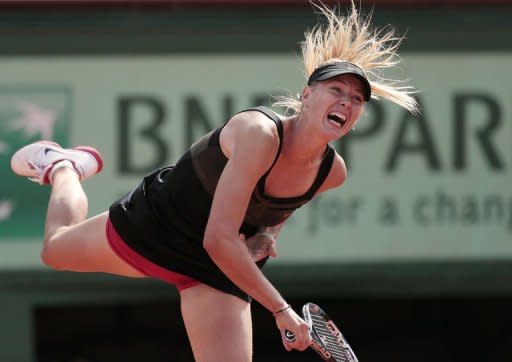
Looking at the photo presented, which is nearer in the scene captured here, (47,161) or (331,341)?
(331,341)

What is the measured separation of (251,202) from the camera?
480 cm

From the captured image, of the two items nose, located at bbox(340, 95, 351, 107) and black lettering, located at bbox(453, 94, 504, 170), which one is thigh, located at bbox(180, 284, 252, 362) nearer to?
nose, located at bbox(340, 95, 351, 107)

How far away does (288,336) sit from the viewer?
4410 millimetres

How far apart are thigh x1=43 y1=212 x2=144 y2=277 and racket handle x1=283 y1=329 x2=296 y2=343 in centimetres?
98

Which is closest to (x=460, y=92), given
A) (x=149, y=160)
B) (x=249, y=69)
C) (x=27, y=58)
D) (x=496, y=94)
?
(x=496, y=94)

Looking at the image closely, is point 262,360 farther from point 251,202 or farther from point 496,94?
point 251,202

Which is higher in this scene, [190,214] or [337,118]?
[337,118]

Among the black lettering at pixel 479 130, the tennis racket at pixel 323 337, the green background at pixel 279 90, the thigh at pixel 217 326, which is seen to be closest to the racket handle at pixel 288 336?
the tennis racket at pixel 323 337

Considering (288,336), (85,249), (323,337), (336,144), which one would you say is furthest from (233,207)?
(336,144)

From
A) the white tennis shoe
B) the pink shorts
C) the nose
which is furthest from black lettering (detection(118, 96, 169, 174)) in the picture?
the nose

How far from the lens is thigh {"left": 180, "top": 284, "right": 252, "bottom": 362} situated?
4.86 meters

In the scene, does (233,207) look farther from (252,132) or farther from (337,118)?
(337,118)

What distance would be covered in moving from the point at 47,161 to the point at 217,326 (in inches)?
56.2

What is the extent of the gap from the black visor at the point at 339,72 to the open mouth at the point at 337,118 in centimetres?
14
